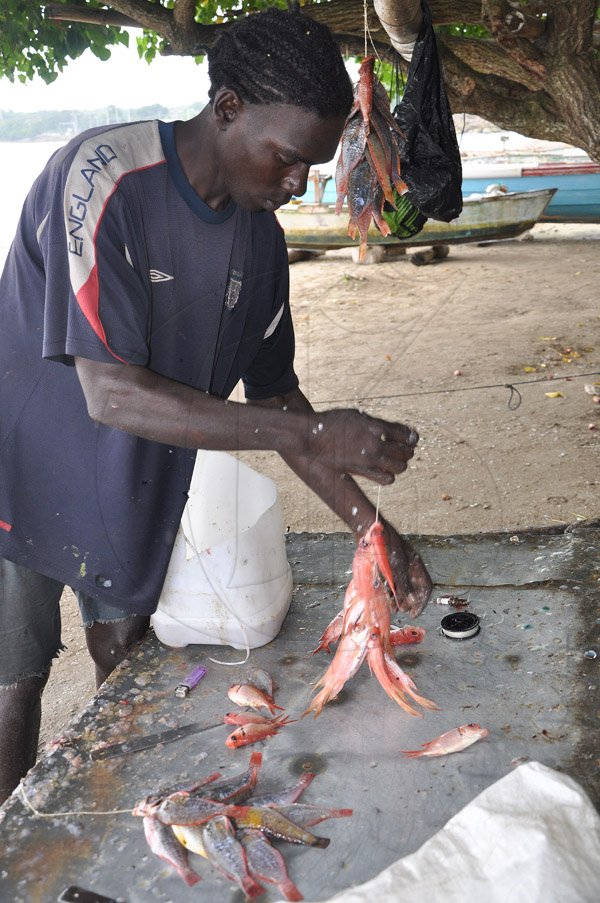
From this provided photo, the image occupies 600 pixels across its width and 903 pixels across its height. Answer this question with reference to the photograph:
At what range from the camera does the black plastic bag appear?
382cm

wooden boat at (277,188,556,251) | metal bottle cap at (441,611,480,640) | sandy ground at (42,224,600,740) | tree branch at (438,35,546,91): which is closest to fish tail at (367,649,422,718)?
metal bottle cap at (441,611,480,640)

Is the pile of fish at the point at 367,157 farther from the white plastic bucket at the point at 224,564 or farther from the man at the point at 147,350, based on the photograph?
the white plastic bucket at the point at 224,564

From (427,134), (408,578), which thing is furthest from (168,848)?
(427,134)

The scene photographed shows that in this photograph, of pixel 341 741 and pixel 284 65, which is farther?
pixel 341 741

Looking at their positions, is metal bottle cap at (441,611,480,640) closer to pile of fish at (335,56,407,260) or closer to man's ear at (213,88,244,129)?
pile of fish at (335,56,407,260)

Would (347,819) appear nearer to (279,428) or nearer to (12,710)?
(279,428)

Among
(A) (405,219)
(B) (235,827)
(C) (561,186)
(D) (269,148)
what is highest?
(D) (269,148)

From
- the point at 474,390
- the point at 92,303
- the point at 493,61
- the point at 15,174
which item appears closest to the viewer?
the point at 92,303

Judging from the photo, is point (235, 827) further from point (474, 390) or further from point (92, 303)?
point (474, 390)

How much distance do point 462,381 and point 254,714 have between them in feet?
18.0

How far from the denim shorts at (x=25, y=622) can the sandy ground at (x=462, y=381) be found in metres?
1.46

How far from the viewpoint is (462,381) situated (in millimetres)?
7328

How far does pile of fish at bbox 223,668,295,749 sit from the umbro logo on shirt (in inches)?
42.7

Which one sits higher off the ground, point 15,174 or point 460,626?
point 460,626
